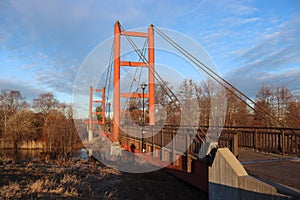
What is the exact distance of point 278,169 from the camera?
6.05m

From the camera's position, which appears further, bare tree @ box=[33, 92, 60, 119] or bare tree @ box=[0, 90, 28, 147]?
bare tree @ box=[33, 92, 60, 119]

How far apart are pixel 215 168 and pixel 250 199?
1470mm

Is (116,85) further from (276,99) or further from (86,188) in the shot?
(276,99)

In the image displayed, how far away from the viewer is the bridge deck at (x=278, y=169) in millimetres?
5031

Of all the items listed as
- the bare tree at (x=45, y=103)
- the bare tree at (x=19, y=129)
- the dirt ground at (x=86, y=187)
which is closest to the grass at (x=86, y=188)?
the dirt ground at (x=86, y=187)

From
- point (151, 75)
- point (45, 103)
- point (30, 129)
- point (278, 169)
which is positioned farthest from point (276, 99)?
point (45, 103)

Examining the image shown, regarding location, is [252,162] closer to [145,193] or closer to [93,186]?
[145,193]

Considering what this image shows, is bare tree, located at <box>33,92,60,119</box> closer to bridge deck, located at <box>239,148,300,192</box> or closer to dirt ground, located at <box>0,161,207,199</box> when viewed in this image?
dirt ground, located at <box>0,161,207,199</box>

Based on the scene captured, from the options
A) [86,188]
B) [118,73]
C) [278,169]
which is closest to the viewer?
[278,169]

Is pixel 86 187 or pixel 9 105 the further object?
pixel 9 105

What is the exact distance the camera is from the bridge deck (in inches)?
198

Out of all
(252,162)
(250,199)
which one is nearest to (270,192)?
(250,199)

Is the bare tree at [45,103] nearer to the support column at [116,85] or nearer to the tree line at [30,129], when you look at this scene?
the tree line at [30,129]

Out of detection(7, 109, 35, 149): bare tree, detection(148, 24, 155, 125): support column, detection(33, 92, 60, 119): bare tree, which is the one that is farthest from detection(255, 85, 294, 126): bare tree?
detection(33, 92, 60, 119): bare tree
